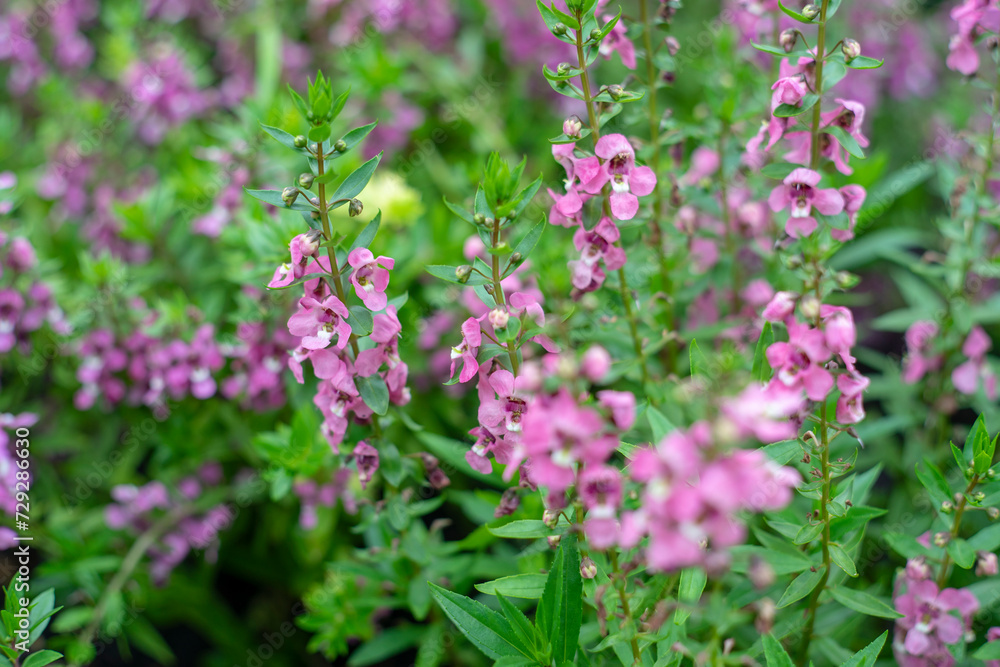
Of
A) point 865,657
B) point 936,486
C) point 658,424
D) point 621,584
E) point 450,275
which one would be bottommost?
point 865,657

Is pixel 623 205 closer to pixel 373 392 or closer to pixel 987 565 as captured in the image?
pixel 373 392

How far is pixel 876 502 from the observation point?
11.1ft

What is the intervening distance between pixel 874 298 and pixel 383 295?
13.1 feet

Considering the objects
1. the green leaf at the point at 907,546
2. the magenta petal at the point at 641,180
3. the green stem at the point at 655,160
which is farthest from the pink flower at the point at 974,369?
the magenta petal at the point at 641,180

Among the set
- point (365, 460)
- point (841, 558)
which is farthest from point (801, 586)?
point (365, 460)

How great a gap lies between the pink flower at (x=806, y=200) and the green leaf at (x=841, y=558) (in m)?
0.83

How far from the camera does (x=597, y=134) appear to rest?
6.68 ft

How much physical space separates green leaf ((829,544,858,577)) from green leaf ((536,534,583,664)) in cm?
66

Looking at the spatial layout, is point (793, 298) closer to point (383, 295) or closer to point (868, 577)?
point (383, 295)

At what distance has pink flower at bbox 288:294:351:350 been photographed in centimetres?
183

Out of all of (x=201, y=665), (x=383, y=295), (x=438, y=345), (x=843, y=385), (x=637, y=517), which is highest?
(x=383, y=295)

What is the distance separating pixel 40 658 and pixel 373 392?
1.14 meters

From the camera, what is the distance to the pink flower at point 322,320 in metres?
1.83

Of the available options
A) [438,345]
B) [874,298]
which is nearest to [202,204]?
[438,345]
